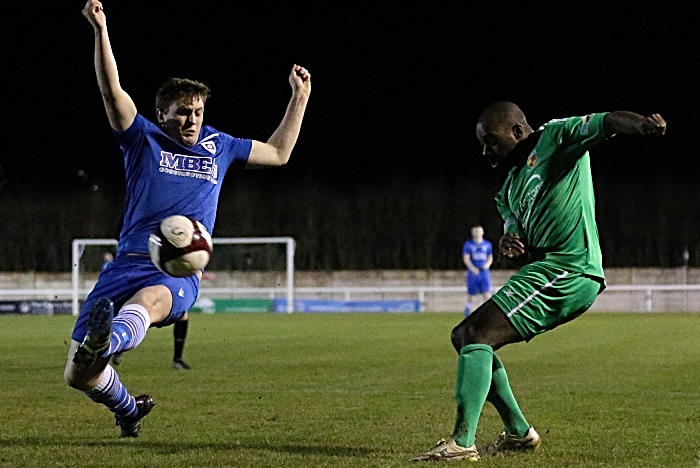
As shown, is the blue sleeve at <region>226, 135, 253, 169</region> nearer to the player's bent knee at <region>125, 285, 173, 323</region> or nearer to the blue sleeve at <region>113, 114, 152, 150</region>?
the blue sleeve at <region>113, 114, 152, 150</region>

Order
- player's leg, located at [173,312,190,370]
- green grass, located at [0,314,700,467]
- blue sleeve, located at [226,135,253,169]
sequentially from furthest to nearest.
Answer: player's leg, located at [173,312,190,370] < blue sleeve, located at [226,135,253,169] < green grass, located at [0,314,700,467]

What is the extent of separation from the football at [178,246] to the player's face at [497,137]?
5.34 feet

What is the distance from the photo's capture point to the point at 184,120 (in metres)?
6.18

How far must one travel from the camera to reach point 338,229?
40.4 m

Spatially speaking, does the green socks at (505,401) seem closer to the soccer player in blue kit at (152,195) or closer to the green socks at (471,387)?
the green socks at (471,387)

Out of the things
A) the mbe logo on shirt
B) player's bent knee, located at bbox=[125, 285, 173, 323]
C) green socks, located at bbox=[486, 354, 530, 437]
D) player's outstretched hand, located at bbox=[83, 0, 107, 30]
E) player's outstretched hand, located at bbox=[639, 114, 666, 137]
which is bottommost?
green socks, located at bbox=[486, 354, 530, 437]

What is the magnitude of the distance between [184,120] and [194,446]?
1.94m

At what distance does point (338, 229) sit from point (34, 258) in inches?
427

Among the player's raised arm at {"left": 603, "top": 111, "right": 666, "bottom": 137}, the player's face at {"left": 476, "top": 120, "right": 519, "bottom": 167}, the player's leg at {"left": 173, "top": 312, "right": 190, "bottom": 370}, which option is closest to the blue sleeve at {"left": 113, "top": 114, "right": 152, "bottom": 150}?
the player's face at {"left": 476, "top": 120, "right": 519, "bottom": 167}

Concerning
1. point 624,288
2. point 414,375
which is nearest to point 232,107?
point 624,288

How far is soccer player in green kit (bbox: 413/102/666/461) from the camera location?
583 cm

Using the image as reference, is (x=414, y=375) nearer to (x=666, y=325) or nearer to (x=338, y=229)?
(x=666, y=325)

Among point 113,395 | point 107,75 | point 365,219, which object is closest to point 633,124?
point 107,75

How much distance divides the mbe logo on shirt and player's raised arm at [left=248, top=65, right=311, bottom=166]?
37 cm
